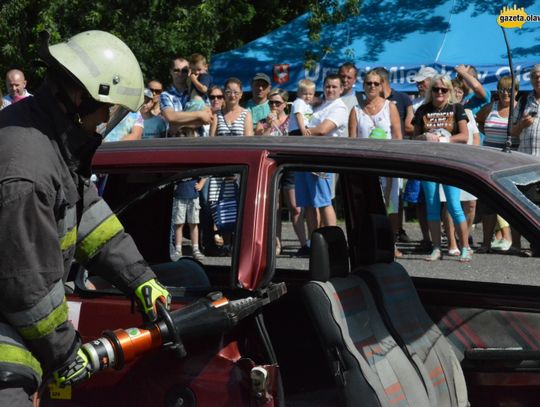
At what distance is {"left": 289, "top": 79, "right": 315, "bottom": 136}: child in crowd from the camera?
28.0 feet

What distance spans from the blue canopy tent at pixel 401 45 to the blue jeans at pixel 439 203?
378 cm

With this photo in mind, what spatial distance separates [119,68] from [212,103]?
6353 millimetres

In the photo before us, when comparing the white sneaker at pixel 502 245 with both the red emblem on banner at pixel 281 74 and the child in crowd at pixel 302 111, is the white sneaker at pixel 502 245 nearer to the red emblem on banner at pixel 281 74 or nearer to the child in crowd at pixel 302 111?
the child in crowd at pixel 302 111

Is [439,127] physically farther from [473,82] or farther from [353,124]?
[473,82]

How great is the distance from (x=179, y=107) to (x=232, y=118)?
0.72 m

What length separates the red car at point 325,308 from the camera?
10.0ft

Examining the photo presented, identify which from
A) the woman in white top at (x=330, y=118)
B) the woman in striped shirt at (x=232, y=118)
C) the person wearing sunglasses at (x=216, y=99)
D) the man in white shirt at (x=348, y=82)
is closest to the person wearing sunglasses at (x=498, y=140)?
the man in white shirt at (x=348, y=82)

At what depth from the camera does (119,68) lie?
9.00 ft

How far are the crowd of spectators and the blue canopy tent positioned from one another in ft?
5.80

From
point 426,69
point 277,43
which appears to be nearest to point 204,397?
point 426,69

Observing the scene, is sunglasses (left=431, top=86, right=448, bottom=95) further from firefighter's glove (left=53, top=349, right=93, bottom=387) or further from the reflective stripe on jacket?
firefighter's glove (left=53, top=349, right=93, bottom=387)

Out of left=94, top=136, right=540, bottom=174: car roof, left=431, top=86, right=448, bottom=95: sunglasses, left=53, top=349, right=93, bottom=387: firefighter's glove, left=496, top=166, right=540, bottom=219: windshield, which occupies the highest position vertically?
left=94, top=136, right=540, bottom=174: car roof

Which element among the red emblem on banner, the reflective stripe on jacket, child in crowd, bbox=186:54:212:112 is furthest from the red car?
the red emblem on banner

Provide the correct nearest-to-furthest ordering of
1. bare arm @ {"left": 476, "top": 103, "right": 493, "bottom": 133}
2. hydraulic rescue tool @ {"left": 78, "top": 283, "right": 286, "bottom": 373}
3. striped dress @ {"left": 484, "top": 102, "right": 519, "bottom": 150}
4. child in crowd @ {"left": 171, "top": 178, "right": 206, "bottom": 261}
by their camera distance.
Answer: hydraulic rescue tool @ {"left": 78, "top": 283, "right": 286, "bottom": 373} → child in crowd @ {"left": 171, "top": 178, "right": 206, "bottom": 261} → striped dress @ {"left": 484, "top": 102, "right": 519, "bottom": 150} → bare arm @ {"left": 476, "top": 103, "right": 493, "bottom": 133}
